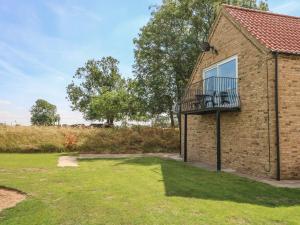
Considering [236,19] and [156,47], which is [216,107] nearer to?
[236,19]

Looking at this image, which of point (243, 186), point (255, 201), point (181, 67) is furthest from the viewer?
point (181, 67)

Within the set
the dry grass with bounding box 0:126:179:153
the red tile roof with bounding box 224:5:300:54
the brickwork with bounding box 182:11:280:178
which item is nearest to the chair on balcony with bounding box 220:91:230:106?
the brickwork with bounding box 182:11:280:178

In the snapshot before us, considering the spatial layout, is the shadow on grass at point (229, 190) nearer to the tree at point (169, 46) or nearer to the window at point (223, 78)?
the window at point (223, 78)

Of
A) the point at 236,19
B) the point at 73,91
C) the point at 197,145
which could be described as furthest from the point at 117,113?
the point at 236,19

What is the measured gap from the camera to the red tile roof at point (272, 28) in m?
13.7

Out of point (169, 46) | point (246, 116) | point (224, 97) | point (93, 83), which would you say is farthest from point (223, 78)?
point (93, 83)

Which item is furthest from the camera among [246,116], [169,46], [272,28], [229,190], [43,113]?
[43,113]

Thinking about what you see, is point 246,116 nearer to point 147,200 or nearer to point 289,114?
point 289,114

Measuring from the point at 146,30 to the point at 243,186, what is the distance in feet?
80.6

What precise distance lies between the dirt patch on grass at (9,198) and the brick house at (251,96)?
27.8 feet

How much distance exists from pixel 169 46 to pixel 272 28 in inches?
643

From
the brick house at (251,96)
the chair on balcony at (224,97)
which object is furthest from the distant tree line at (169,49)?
the chair on balcony at (224,97)

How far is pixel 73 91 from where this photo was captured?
62219 mm

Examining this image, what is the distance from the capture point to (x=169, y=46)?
31484mm
